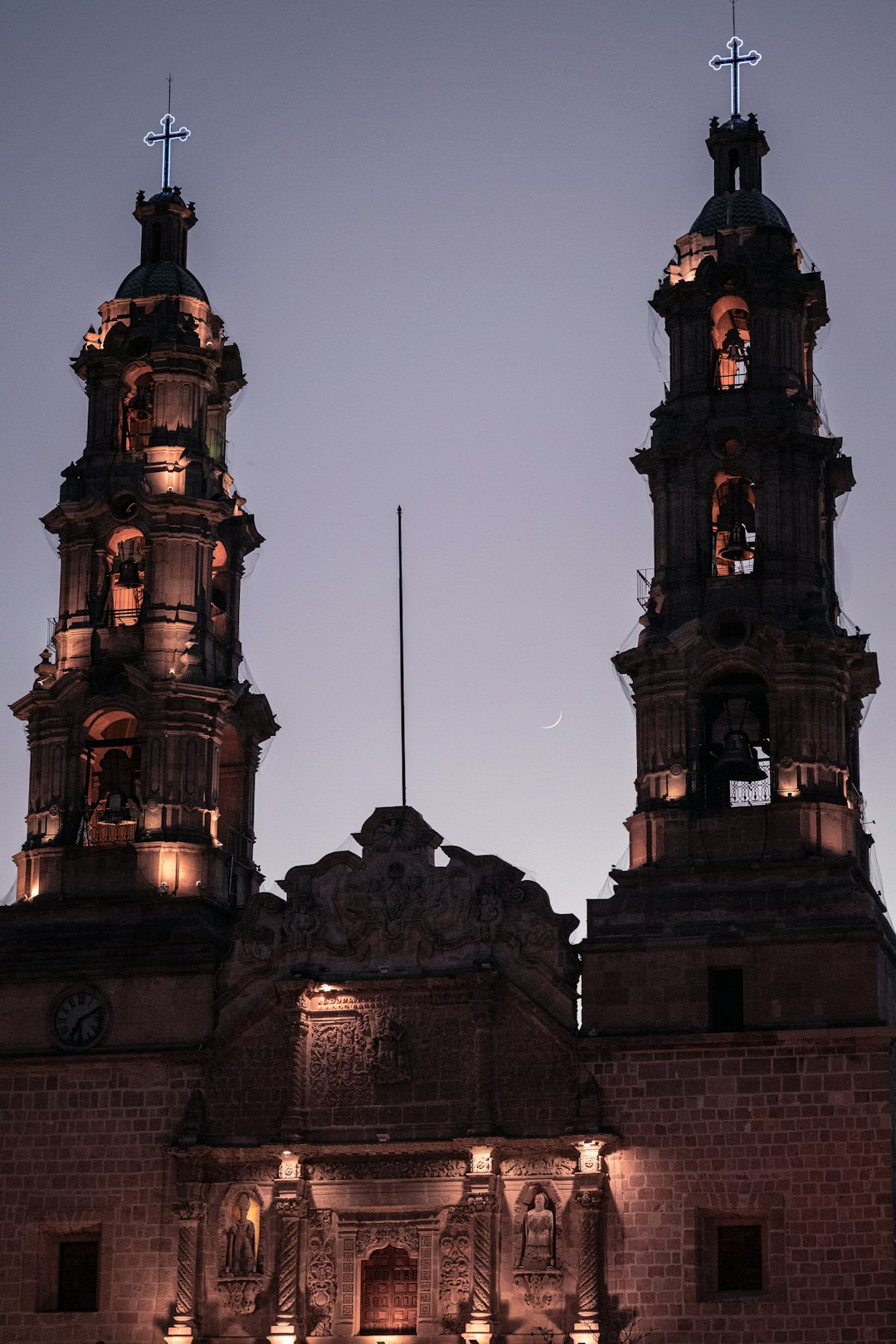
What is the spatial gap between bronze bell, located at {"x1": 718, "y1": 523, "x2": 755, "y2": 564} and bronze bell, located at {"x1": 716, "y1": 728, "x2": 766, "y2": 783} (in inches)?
151

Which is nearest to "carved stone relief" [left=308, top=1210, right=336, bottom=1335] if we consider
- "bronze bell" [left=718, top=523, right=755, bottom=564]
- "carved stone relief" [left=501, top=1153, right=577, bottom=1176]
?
"carved stone relief" [left=501, top=1153, right=577, bottom=1176]

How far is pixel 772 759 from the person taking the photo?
50875 mm

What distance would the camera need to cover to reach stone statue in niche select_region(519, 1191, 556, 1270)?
160ft

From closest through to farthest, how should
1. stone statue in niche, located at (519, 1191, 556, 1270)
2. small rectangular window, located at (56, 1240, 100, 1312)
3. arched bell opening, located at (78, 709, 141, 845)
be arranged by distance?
1. stone statue in niche, located at (519, 1191, 556, 1270)
2. small rectangular window, located at (56, 1240, 100, 1312)
3. arched bell opening, located at (78, 709, 141, 845)

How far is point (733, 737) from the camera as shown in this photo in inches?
2032

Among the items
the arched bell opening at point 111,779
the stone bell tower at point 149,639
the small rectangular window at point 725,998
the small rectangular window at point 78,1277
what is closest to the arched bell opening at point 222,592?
the stone bell tower at point 149,639

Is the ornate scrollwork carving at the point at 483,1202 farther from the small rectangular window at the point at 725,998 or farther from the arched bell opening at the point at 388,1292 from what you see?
the small rectangular window at the point at 725,998

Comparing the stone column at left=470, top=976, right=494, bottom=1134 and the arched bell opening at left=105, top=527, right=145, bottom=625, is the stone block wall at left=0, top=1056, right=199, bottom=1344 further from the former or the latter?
the arched bell opening at left=105, top=527, right=145, bottom=625

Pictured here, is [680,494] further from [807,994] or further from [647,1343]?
[647,1343]

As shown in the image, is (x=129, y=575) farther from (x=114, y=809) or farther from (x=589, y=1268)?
(x=589, y=1268)

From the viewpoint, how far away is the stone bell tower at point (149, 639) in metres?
54.2

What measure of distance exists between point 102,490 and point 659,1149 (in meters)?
19.0

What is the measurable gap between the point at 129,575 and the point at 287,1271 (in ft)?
51.3

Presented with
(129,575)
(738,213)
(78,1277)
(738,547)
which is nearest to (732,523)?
(738,547)
